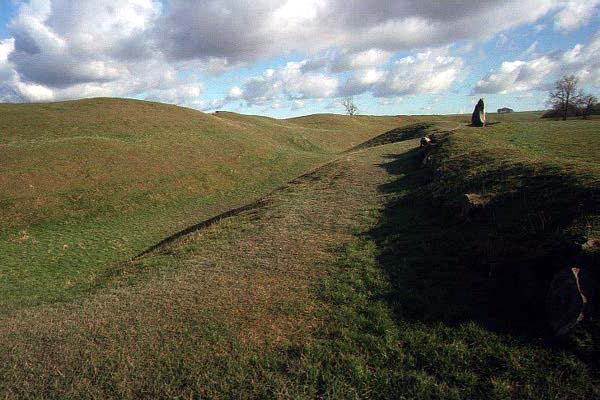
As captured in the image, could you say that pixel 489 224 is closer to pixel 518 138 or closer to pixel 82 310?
pixel 82 310

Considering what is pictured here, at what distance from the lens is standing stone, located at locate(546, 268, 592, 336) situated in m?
7.15

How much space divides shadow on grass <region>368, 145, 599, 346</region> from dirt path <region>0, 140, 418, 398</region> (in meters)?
2.55

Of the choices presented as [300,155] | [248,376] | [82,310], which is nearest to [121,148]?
[300,155]

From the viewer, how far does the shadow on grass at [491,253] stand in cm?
859

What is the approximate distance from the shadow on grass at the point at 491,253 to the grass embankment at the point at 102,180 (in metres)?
13.8

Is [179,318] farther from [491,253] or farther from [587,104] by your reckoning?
[587,104]

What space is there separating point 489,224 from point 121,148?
39.3m

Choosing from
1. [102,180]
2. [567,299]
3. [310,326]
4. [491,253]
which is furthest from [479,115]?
[102,180]

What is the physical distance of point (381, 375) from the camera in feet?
23.6

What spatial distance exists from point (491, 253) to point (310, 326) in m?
5.94

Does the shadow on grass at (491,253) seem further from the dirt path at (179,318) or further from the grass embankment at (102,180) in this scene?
the grass embankment at (102,180)

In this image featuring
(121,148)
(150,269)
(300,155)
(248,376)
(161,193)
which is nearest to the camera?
(248,376)

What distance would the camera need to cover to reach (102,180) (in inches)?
1291

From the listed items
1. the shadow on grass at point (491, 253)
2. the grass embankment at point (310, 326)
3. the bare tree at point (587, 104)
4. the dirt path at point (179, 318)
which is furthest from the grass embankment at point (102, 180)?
the bare tree at point (587, 104)
